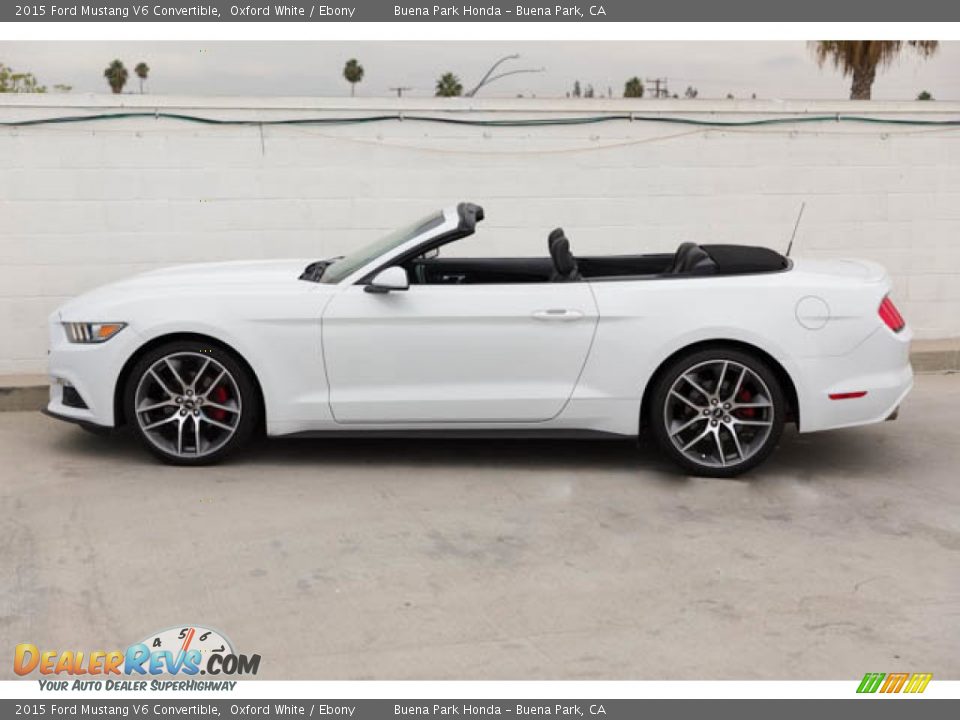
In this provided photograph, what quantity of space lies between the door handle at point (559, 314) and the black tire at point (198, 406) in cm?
159

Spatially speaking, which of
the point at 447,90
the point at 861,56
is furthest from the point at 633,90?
the point at 861,56

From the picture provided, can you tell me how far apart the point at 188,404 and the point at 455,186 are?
357 centimetres

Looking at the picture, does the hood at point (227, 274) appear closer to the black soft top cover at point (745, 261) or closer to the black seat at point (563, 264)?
the black seat at point (563, 264)

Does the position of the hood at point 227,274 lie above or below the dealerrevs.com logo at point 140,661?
above

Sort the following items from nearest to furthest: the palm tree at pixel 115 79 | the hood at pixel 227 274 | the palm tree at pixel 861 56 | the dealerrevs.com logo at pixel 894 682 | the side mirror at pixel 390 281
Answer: the dealerrevs.com logo at pixel 894 682 → the side mirror at pixel 390 281 → the hood at pixel 227 274 → the palm tree at pixel 115 79 → the palm tree at pixel 861 56

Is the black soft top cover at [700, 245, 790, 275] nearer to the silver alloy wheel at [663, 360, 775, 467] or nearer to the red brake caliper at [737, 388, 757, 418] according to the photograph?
the silver alloy wheel at [663, 360, 775, 467]

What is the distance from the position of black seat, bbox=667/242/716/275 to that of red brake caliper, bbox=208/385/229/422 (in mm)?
2564

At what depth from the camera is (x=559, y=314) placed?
247 inches

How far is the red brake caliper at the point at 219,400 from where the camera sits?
641 cm

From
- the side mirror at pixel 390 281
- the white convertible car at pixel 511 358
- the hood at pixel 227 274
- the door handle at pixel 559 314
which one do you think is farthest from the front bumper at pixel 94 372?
the door handle at pixel 559 314

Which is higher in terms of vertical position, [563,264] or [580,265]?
[563,264]

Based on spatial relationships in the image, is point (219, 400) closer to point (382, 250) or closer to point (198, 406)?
point (198, 406)

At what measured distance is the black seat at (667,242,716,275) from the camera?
642cm

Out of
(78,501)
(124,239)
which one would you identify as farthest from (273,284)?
(124,239)
